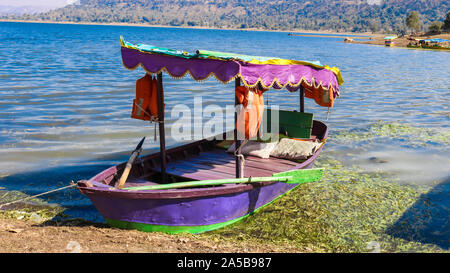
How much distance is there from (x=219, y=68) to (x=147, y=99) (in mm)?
2184

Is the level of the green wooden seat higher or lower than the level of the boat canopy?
lower

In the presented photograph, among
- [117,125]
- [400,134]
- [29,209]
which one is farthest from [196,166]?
[400,134]

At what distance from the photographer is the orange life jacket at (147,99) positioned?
27.8 feet

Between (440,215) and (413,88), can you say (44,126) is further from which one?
(413,88)

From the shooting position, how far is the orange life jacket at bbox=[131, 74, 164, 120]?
8.48m

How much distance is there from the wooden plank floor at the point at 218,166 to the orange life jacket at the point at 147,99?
1421 mm

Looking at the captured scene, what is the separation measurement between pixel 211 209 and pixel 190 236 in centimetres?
65

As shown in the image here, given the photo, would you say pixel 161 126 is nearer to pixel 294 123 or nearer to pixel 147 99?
pixel 147 99

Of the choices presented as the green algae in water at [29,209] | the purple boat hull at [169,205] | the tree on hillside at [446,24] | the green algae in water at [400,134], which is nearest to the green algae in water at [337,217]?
the purple boat hull at [169,205]

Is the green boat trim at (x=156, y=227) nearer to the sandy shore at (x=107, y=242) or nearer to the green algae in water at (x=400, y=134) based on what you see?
the sandy shore at (x=107, y=242)

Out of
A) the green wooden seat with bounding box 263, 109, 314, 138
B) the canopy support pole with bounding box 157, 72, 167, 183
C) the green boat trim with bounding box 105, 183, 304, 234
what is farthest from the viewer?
the green wooden seat with bounding box 263, 109, 314, 138

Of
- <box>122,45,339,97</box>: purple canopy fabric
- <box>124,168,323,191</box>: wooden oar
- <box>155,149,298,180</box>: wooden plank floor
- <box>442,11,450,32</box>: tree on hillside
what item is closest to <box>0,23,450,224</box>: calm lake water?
<box>155,149,298,180</box>: wooden plank floor

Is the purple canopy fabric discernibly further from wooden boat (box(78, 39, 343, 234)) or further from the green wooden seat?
the green wooden seat
